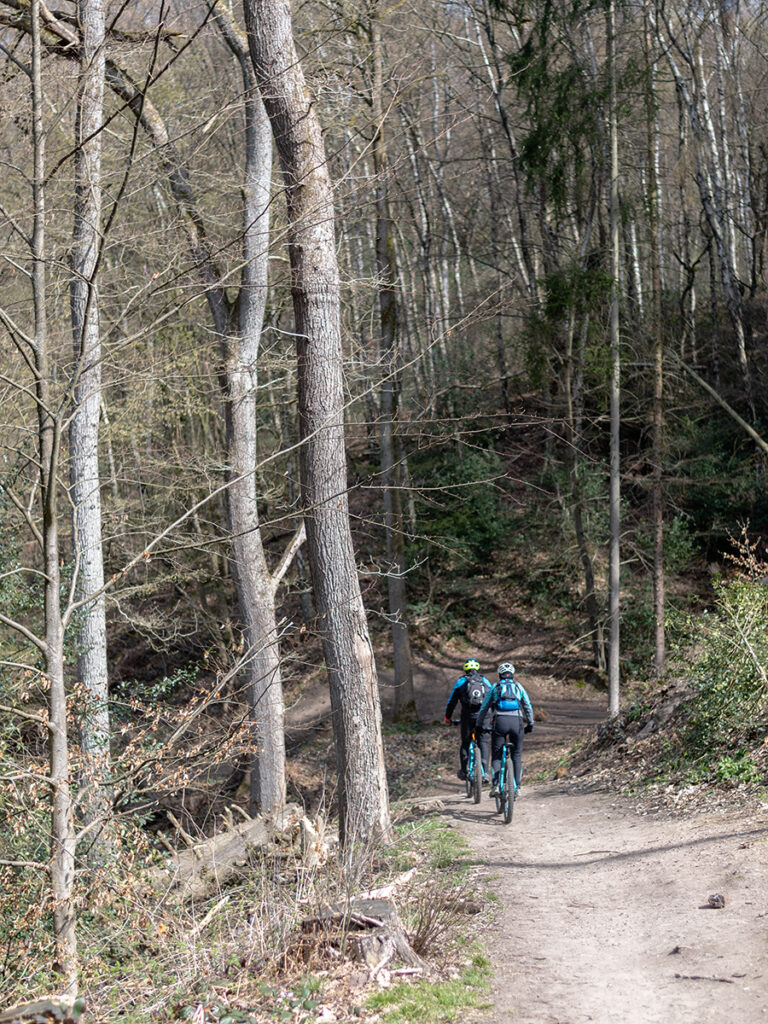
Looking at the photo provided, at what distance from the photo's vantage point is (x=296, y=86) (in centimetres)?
786

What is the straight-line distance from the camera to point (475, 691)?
437 inches

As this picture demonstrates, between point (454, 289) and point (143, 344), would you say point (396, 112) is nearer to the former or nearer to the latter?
point (143, 344)

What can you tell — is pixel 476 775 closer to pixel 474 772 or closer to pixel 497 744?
pixel 474 772

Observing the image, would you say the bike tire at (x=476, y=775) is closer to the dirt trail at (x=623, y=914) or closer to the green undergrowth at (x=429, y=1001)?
the dirt trail at (x=623, y=914)

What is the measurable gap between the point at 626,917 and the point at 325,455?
4406mm

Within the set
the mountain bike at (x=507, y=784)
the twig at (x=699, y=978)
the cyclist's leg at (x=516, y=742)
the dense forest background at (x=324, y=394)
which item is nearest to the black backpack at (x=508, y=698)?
the cyclist's leg at (x=516, y=742)

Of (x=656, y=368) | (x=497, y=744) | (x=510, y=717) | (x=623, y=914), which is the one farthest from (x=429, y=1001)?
(x=656, y=368)

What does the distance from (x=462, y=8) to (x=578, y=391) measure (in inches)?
400

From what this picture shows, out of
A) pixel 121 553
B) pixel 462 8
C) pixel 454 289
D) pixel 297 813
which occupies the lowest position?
pixel 297 813

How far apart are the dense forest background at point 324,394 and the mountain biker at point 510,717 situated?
6.44 feet

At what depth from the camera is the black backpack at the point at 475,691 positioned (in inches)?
437

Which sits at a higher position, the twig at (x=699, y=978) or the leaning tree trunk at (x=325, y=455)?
the leaning tree trunk at (x=325, y=455)

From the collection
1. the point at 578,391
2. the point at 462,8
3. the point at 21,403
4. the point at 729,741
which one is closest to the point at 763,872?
the point at 729,741

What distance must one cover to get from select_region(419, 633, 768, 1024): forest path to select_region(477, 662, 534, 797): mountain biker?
2.51ft
